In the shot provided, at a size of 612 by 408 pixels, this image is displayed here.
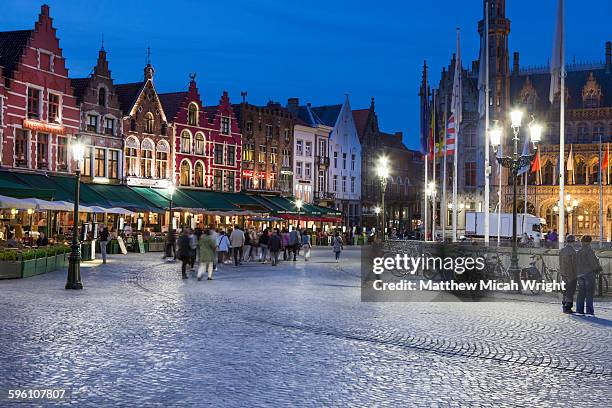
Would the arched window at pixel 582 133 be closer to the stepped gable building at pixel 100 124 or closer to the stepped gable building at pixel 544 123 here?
the stepped gable building at pixel 544 123

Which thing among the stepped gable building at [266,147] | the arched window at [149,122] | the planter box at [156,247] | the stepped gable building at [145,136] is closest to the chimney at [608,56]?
the stepped gable building at [266,147]

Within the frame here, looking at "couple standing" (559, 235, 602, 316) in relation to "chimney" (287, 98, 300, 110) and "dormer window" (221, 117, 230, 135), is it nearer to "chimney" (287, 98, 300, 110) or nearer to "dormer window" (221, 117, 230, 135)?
"dormer window" (221, 117, 230, 135)

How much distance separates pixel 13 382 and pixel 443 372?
5.56 meters

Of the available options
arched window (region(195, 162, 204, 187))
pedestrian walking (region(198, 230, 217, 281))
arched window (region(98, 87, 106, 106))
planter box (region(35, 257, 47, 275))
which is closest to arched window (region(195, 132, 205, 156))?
arched window (region(195, 162, 204, 187))

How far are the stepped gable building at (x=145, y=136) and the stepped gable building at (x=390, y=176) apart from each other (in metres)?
30.8

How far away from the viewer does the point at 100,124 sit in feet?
174

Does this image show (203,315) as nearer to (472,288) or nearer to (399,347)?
(399,347)

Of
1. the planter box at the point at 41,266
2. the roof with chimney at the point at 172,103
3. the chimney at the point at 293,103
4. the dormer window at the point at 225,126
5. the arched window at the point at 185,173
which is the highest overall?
the chimney at the point at 293,103

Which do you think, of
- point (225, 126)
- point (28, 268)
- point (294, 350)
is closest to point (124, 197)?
point (225, 126)

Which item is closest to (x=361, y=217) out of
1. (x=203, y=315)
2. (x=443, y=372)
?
(x=203, y=315)

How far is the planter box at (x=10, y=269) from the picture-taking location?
2409 centimetres

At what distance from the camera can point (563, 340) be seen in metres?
13.4

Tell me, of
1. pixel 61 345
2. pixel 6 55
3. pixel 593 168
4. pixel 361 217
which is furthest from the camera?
pixel 361 217

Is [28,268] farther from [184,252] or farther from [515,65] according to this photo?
[515,65]
